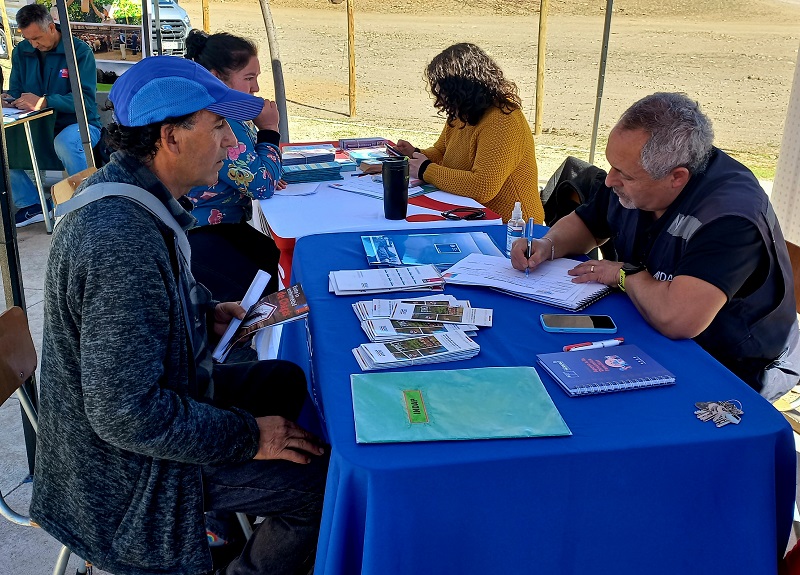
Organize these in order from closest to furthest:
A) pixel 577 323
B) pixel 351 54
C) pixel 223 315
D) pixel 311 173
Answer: pixel 577 323
pixel 223 315
pixel 311 173
pixel 351 54

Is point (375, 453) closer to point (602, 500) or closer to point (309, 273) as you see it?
point (602, 500)

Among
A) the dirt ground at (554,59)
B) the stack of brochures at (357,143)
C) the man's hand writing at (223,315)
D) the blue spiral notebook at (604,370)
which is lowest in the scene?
the dirt ground at (554,59)

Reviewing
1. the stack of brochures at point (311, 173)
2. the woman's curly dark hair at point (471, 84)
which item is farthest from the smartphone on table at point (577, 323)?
the stack of brochures at point (311, 173)

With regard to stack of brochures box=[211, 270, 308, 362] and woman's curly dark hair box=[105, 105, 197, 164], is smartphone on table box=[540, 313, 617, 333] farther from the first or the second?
woman's curly dark hair box=[105, 105, 197, 164]

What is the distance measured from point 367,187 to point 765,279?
1.76 meters

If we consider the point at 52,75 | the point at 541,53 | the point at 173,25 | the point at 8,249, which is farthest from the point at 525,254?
the point at 173,25

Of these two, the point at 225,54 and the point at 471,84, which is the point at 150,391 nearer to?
the point at 225,54

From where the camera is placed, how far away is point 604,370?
1.51 meters

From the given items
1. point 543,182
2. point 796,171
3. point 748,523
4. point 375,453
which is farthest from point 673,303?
point 543,182

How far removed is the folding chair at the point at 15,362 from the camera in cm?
165

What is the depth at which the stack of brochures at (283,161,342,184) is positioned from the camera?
129 inches

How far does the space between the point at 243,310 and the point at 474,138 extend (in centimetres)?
173

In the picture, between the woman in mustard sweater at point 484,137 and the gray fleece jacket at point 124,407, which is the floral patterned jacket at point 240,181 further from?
the gray fleece jacket at point 124,407

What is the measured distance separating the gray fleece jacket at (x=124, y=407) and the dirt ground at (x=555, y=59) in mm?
5923
